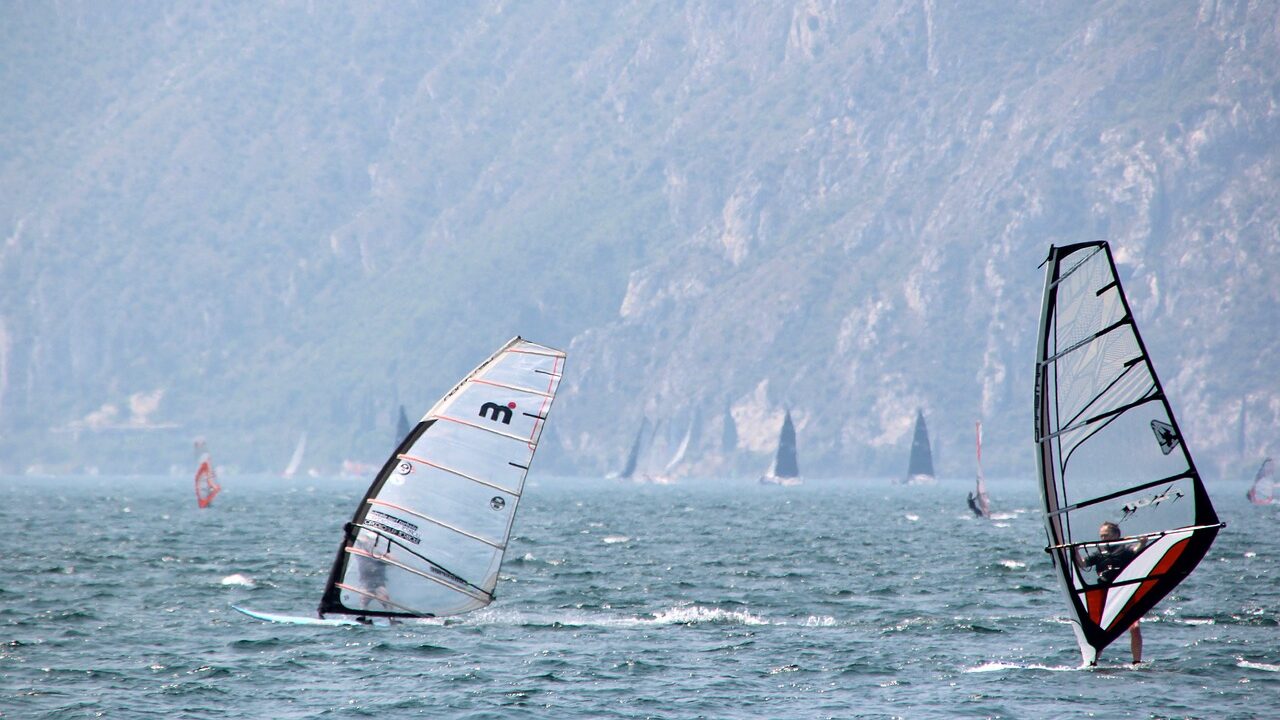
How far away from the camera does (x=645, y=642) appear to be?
3366 centimetres

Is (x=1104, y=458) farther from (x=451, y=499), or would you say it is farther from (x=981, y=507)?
(x=981, y=507)

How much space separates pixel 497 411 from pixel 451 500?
2.12 m

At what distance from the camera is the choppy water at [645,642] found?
27.0 metres

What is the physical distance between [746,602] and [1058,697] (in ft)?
46.5

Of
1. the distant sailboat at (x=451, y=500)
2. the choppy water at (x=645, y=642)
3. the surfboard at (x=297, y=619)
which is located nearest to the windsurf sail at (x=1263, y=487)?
the choppy water at (x=645, y=642)

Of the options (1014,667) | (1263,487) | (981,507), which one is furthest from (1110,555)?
(1263,487)

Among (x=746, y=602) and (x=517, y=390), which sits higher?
(x=517, y=390)

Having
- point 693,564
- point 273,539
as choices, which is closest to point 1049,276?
point 693,564

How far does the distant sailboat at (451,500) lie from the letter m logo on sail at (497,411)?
0.06 feet

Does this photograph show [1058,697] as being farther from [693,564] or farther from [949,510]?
[949,510]

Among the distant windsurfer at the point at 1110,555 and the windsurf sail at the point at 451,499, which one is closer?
the distant windsurfer at the point at 1110,555

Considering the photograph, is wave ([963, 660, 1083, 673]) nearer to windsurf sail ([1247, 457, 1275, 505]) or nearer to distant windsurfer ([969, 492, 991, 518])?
distant windsurfer ([969, 492, 991, 518])

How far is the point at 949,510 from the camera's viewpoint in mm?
112250

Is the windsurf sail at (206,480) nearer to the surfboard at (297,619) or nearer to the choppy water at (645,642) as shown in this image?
the choppy water at (645,642)
